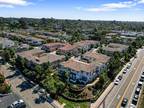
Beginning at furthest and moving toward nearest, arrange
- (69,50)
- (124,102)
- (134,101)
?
1. (69,50)
2. (134,101)
3. (124,102)

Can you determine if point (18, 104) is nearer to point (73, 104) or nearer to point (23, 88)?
point (23, 88)

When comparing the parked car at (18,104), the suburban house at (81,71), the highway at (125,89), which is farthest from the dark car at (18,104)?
the suburban house at (81,71)

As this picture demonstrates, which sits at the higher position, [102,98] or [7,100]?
[7,100]

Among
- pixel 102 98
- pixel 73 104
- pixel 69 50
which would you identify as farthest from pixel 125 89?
pixel 69 50

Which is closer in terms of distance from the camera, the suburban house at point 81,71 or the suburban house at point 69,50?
the suburban house at point 81,71

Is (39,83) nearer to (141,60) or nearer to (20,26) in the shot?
(141,60)

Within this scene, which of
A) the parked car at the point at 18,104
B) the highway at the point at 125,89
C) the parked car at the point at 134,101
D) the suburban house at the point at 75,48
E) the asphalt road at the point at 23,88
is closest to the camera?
the parked car at the point at 18,104

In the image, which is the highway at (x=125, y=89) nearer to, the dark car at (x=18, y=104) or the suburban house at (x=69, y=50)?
the dark car at (x=18, y=104)
